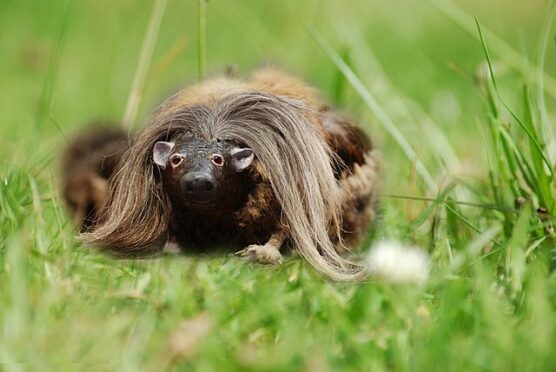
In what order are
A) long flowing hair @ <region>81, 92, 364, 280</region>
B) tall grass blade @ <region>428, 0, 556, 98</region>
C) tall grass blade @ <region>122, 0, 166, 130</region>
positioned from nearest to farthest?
long flowing hair @ <region>81, 92, 364, 280</region>
tall grass blade @ <region>428, 0, 556, 98</region>
tall grass blade @ <region>122, 0, 166, 130</region>

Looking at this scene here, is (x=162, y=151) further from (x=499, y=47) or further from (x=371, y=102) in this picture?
(x=499, y=47)

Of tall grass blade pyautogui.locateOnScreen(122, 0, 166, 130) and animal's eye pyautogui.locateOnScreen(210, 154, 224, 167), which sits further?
tall grass blade pyautogui.locateOnScreen(122, 0, 166, 130)

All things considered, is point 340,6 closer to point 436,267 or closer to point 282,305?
point 436,267

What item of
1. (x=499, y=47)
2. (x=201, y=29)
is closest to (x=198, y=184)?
(x=201, y=29)

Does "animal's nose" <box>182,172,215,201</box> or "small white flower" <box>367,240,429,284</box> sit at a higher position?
"small white flower" <box>367,240,429,284</box>

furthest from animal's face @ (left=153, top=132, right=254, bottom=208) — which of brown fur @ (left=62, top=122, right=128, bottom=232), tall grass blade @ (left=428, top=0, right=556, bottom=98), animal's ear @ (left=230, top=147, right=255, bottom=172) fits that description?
tall grass blade @ (left=428, top=0, right=556, bottom=98)

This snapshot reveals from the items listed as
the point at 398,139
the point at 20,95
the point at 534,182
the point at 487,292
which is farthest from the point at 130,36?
the point at 487,292

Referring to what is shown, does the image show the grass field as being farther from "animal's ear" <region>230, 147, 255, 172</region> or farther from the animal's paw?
"animal's ear" <region>230, 147, 255, 172</region>
